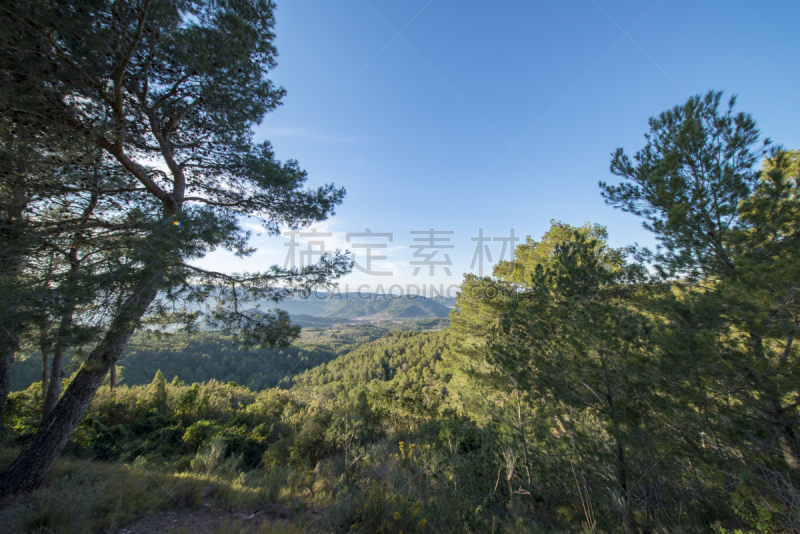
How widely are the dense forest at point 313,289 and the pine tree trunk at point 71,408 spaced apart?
0.03 metres

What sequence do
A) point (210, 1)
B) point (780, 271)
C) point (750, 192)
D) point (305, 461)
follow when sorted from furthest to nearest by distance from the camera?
point (305, 461) < point (750, 192) < point (210, 1) < point (780, 271)

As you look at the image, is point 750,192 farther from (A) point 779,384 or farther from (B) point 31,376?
(B) point 31,376

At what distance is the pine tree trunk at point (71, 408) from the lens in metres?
3.10

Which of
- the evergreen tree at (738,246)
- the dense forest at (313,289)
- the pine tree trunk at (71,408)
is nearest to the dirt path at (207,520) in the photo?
the dense forest at (313,289)

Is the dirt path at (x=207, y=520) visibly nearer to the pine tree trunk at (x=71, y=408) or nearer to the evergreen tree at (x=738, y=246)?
the pine tree trunk at (x=71, y=408)

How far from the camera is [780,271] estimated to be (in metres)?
2.63

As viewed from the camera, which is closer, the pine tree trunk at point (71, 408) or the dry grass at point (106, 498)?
the dry grass at point (106, 498)

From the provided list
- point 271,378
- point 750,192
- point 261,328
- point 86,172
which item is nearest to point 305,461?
point 261,328

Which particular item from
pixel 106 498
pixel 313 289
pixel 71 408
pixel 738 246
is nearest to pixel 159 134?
pixel 313 289

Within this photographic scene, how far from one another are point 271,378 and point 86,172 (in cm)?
6451

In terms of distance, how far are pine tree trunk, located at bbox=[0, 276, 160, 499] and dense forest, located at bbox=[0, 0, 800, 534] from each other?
0.03 m

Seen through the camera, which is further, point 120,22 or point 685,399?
point 685,399

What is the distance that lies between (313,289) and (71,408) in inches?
147

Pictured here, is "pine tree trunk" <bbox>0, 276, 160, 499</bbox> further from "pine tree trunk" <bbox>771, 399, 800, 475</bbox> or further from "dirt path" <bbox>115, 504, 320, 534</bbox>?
"pine tree trunk" <bbox>771, 399, 800, 475</bbox>
